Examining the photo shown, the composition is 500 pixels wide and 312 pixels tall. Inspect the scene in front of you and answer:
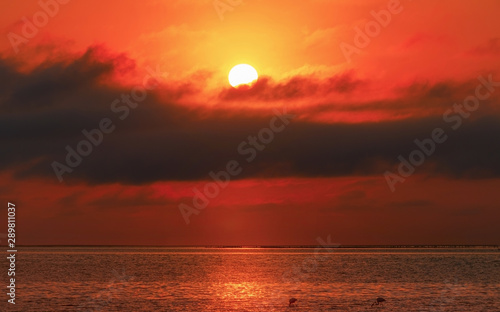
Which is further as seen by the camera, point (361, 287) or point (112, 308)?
point (361, 287)

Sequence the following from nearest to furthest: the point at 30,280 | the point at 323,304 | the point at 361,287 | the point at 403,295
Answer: the point at 323,304
the point at 403,295
the point at 361,287
the point at 30,280

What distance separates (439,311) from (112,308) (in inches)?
1469

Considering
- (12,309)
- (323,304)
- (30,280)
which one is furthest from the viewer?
(30,280)

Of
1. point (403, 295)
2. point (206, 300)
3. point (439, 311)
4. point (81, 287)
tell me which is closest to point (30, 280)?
point (81, 287)

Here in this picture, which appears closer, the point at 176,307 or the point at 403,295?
the point at 176,307

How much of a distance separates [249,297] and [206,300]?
6677 mm

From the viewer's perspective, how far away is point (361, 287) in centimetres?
10375

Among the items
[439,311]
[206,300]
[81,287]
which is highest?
[81,287]

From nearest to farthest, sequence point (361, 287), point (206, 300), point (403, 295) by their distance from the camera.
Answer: point (206, 300) < point (403, 295) < point (361, 287)

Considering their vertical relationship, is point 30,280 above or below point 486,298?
above

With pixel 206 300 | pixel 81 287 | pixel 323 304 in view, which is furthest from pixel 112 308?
pixel 81 287

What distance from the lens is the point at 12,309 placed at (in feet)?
233

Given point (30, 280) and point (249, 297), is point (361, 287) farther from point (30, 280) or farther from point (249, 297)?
point (30, 280)

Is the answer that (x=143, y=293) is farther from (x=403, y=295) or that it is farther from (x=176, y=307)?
(x=403, y=295)
